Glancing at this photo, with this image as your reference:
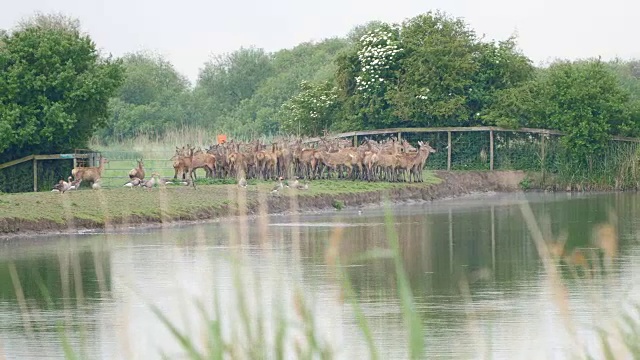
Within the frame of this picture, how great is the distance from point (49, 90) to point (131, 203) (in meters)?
6.39

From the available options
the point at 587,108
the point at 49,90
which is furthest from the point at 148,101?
the point at 49,90

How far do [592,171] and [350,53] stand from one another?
34.9ft

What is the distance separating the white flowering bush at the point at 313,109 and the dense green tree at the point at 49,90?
16.3m

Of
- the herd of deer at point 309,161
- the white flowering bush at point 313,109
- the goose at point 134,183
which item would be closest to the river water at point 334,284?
the goose at point 134,183

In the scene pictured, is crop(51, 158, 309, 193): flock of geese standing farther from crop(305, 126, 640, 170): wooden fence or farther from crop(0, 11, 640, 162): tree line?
crop(305, 126, 640, 170): wooden fence

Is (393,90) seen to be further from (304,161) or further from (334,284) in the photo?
(334,284)

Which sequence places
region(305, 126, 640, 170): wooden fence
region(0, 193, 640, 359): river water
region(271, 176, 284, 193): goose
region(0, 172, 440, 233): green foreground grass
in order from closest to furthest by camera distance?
region(0, 193, 640, 359): river water, region(0, 172, 440, 233): green foreground grass, region(271, 176, 284, 193): goose, region(305, 126, 640, 170): wooden fence

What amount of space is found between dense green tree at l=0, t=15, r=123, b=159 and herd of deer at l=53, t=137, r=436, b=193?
3459mm

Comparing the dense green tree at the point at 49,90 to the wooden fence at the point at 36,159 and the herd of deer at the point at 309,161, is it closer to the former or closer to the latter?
the wooden fence at the point at 36,159

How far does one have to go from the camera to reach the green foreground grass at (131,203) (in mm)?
28344

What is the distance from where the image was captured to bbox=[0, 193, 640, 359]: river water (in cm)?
978

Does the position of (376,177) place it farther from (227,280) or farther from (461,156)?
(227,280)

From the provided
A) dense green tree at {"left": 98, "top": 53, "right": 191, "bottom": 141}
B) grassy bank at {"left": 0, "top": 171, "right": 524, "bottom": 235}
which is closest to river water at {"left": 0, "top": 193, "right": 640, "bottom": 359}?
grassy bank at {"left": 0, "top": 171, "right": 524, "bottom": 235}

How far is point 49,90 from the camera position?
36.3 m
